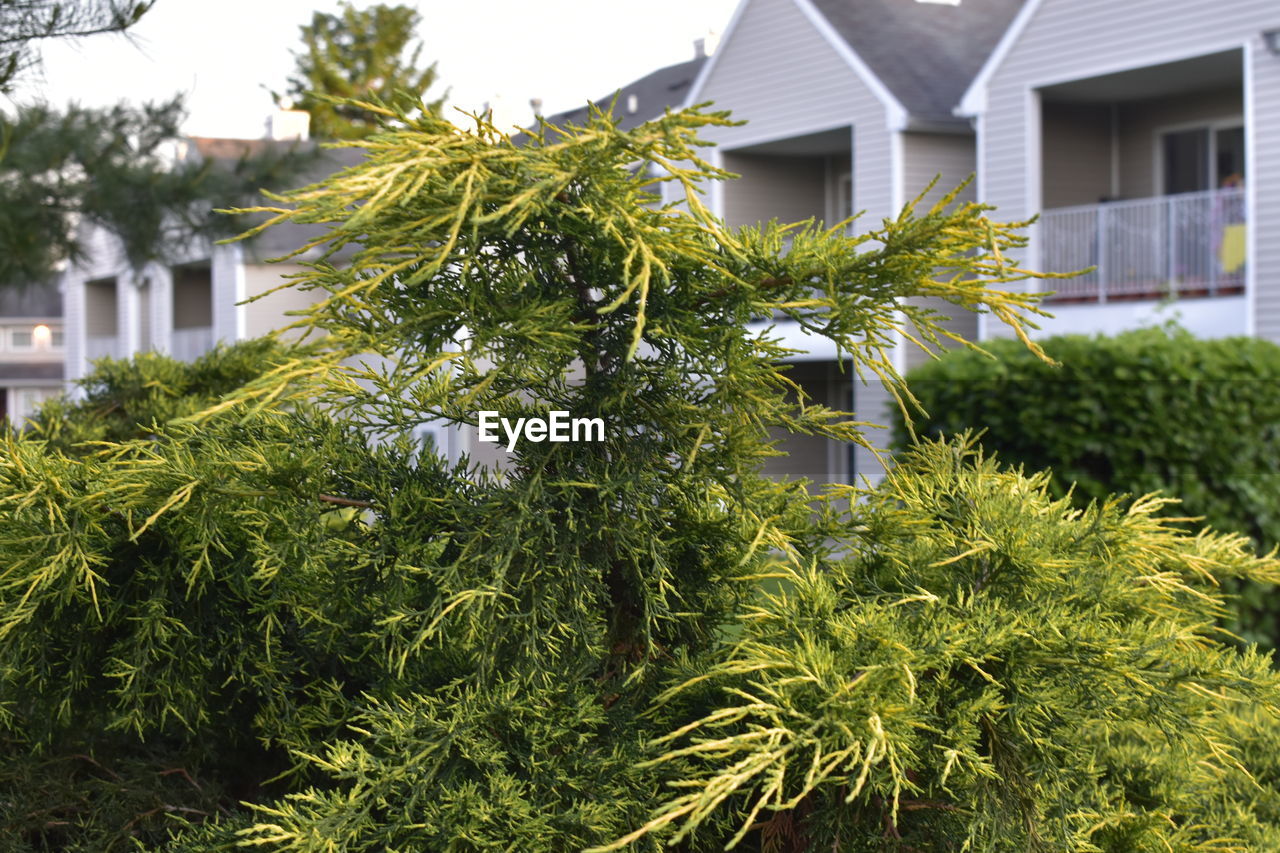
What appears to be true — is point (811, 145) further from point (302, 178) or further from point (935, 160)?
point (302, 178)

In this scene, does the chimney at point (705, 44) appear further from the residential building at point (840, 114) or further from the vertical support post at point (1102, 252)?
the vertical support post at point (1102, 252)

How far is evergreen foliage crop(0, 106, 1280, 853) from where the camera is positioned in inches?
68.9

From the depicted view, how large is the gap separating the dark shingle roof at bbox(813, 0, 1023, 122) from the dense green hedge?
25.5 feet

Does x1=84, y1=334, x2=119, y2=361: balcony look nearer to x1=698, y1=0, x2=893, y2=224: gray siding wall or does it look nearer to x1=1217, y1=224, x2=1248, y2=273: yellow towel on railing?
x1=698, y1=0, x2=893, y2=224: gray siding wall

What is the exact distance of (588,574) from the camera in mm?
1901

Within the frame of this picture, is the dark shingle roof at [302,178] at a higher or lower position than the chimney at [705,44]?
lower

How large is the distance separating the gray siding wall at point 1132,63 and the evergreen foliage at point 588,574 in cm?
1189

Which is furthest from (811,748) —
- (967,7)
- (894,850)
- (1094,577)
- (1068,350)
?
(967,7)

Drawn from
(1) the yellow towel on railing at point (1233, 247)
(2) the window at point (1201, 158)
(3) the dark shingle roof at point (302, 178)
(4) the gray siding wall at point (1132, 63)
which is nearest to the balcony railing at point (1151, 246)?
(1) the yellow towel on railing at point (1233, 247)

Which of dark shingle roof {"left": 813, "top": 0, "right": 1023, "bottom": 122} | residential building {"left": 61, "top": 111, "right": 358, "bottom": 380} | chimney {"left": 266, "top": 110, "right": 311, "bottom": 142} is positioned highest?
chimney {"left": 266, "top": 110, "right": 311, "bottom": 142}

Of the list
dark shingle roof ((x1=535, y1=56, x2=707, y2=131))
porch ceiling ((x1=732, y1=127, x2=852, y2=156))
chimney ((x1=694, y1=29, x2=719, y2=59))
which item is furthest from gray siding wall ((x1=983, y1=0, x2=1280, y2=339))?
chimney ((x1=694, y1=29, x2=719, y2=59))

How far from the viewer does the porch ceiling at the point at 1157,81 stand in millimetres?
13789

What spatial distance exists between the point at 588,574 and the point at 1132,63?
13832 millimetres

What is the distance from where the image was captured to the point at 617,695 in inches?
78.7
